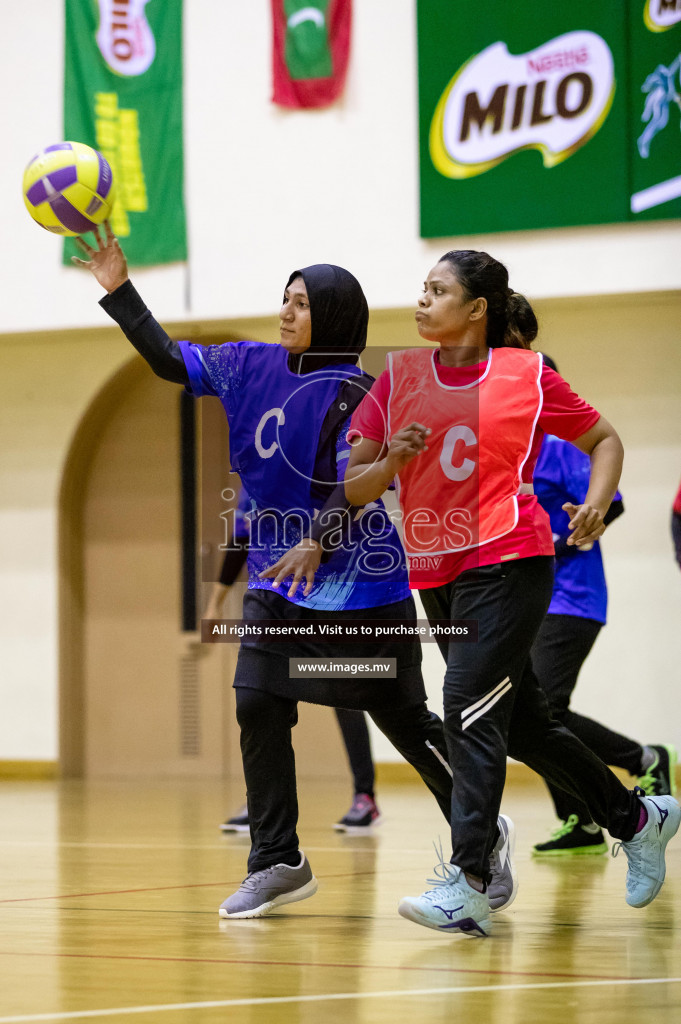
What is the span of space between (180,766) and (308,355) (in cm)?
721

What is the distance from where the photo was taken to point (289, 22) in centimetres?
898

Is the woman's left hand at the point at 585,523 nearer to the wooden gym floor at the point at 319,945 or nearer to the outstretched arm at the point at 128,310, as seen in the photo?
the wooden gym floor at the point at 319,945

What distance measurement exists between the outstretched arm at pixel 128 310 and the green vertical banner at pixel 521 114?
17.0ft

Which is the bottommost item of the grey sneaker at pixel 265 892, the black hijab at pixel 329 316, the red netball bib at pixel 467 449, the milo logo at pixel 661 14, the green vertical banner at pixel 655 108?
the grey sneaker at pixel 265 892

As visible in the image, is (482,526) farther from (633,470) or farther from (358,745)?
(633,470)

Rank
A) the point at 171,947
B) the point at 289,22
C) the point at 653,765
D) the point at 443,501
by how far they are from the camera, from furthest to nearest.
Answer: the point at 289,22 → the point at 653,765 → the point at 443,501 → the point at 171,947

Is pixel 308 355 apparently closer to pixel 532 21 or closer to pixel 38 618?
pixel 532 21

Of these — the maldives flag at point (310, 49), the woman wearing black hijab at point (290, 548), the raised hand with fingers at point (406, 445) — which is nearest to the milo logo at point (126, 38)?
the maldives flag at point (310, 49)

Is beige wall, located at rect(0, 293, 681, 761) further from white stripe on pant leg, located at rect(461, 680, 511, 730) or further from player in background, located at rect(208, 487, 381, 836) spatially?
white stripe on pant leg, located at rect(461, 680, 511, 730)

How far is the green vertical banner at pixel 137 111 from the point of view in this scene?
923cm

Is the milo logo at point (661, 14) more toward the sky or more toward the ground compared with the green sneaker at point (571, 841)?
more toward the sky

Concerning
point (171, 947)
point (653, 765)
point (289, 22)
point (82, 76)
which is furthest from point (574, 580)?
point (82, 76)

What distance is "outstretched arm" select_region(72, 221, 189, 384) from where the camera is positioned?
3.68m

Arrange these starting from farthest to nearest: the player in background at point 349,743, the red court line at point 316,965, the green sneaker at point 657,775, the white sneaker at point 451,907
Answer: the player in background at point 349,743 < the green sneaker at point 657,775 < the white sneaker at point 451,907 < the red court line at point 316,965
